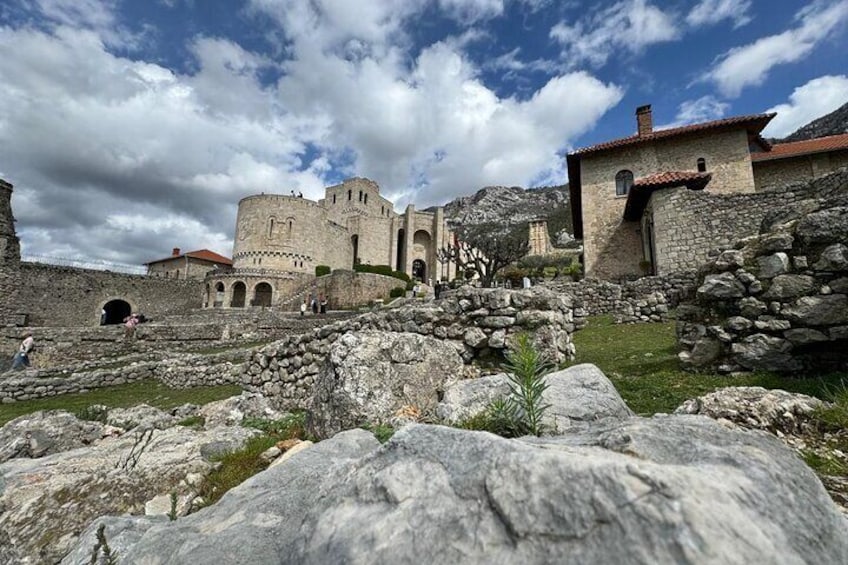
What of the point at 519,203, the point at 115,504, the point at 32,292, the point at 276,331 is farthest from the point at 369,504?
the point at 519,203

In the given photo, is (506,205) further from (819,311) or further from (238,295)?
(819,311)

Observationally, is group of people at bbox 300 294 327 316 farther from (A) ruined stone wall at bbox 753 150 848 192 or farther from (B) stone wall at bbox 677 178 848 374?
A: (A) ruined stone wall at bbox 753 150 848 192

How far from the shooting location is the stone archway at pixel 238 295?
44.7 m

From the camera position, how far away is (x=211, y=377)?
44.4 ft

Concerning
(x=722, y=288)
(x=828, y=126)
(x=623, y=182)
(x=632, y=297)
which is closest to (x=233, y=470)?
(x=722, y=288)

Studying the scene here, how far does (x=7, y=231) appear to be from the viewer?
2614cm

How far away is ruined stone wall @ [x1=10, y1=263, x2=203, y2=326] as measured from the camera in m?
29.2

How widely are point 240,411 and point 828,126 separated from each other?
10857 cm

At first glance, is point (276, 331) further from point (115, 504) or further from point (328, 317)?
point (115, 504)

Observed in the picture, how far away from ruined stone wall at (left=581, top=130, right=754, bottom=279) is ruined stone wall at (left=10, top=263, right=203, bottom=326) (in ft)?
134

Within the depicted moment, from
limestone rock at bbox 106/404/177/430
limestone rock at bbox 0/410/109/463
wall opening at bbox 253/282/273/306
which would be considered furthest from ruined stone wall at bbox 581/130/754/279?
wall opening at bbox 253/282/273/306

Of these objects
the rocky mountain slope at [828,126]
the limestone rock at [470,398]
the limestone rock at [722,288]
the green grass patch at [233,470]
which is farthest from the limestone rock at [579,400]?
the rocky mountain slope at [828,126]

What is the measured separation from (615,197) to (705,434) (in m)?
24.3

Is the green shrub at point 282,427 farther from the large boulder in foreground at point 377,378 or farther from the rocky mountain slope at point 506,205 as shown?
the rocky mountain slope at point 506,205
